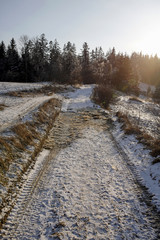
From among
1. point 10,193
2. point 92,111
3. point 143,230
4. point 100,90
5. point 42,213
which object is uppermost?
point 100,90

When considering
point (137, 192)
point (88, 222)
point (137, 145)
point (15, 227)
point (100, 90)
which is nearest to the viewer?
point (15, 227)

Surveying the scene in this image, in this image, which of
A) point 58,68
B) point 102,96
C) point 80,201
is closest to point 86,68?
point 58,68

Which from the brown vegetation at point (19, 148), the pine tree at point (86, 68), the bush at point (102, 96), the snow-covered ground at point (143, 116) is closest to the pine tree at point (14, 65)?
the pine tree at point (86, 68)

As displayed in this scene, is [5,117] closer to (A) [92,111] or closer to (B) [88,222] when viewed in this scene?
(B) [88,222]

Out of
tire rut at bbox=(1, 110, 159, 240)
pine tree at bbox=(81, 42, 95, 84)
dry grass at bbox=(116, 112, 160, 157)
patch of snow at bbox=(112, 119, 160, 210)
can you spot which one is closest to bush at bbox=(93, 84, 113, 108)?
dry grass at bbox=(116, 112, 160, 157)

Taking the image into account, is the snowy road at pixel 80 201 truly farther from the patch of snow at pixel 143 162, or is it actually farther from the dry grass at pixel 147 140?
the dry grass at pixel 147 140

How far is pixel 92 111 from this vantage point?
62.8 feet

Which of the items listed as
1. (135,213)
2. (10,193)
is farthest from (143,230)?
(10,193)

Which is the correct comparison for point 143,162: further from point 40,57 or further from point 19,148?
point 40,57

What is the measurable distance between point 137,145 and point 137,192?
4.35 meters

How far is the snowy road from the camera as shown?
15.3 feet

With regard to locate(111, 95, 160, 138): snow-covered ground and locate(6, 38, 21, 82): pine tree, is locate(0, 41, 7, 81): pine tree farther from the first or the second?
locate(111, 95, 160, 138): snow-covered ground

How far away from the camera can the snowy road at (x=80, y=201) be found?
15.3 ft

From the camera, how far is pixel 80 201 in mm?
5789
